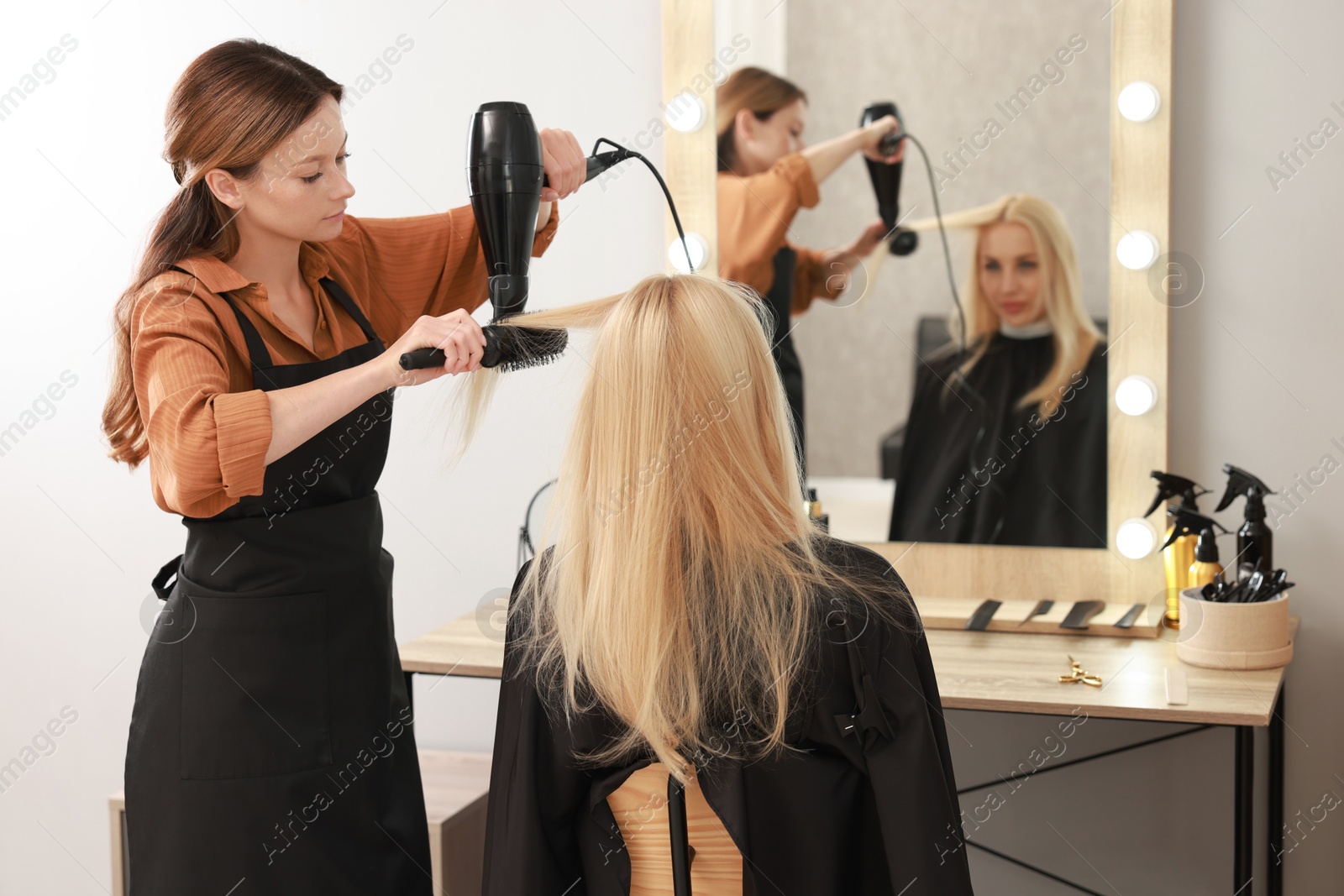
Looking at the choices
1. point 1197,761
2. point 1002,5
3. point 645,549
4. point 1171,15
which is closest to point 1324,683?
point 1197,761

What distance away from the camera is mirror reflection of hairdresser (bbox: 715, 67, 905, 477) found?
1.99m

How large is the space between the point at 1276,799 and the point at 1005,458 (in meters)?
0.66

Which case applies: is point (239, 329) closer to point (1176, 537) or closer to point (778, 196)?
point (778, 196)

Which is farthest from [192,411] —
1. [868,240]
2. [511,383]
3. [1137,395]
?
[1137,395]

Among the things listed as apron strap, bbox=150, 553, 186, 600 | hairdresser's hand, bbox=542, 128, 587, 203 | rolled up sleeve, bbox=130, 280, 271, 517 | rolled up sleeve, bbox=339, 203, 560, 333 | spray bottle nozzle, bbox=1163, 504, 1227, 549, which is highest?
hairdresser's hand, bbox=542, 128, 587, 203

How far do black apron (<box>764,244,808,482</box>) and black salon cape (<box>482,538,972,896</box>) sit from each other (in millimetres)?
869

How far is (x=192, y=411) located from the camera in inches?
48.0

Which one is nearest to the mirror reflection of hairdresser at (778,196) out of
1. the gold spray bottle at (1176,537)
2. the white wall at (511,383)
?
the white wall at (511,383)

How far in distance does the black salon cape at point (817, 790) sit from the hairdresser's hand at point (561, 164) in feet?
1.77

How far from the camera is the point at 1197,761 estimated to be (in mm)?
1986

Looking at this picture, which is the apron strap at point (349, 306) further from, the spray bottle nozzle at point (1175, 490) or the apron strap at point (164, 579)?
the spray bottle nozzle at point (1175, 490)

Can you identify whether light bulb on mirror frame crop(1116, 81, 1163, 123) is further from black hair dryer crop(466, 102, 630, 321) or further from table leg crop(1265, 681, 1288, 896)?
black hair dryer crop(466, 102, 630, 321)

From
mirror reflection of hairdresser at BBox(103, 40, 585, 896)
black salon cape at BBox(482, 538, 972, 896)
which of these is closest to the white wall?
mirror reflection of hairdresser at BBox(103, 40, 585, 896)

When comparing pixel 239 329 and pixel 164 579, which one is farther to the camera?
pixel 164 579
